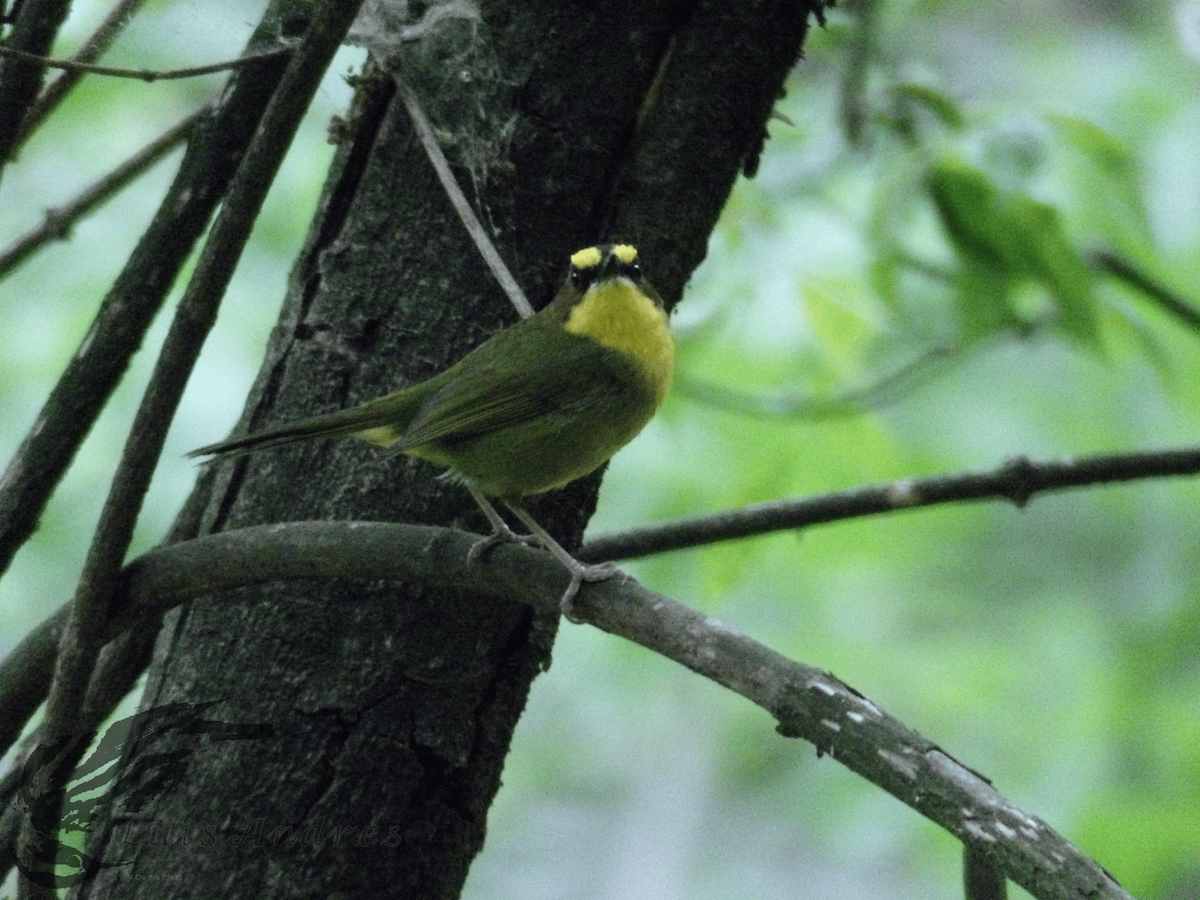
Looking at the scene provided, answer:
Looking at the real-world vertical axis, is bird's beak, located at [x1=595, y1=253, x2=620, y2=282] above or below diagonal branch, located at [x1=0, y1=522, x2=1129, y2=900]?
above

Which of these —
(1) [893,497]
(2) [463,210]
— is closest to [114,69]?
(2) [463,210]

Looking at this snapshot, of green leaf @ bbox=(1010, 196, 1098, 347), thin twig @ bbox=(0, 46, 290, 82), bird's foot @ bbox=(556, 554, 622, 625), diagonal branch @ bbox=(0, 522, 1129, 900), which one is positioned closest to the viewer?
diagonal branch @ bbox=(0, 522, 1129, 900)

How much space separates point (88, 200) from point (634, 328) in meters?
1.46

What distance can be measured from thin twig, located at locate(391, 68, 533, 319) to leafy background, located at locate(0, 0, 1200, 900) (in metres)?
0.36

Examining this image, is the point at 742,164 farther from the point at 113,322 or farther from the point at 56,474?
the point at 56,474

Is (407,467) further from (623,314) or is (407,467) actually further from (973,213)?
(973,213)

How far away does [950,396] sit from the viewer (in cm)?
682

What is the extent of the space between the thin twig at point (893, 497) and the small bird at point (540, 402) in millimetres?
223

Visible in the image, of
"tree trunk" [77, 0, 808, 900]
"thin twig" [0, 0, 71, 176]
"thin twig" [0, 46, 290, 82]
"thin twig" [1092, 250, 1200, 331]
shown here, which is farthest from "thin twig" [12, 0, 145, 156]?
"thin twig" [1092, 250, 1200, 331]

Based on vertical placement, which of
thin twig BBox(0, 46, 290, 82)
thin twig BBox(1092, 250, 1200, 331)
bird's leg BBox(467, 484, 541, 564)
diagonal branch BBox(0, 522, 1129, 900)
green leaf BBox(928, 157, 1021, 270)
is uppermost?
thin twig BBox(1092, 250, 1200, 331)

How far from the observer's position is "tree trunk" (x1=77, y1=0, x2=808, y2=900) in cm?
233

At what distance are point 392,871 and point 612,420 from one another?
1.28 metres

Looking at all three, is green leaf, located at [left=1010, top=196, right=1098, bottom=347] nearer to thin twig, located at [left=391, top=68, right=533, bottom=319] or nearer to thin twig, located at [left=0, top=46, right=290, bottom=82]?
thin twig, located at [left=391, top=68, right=533, bottom=319]

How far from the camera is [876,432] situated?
4.07 m
